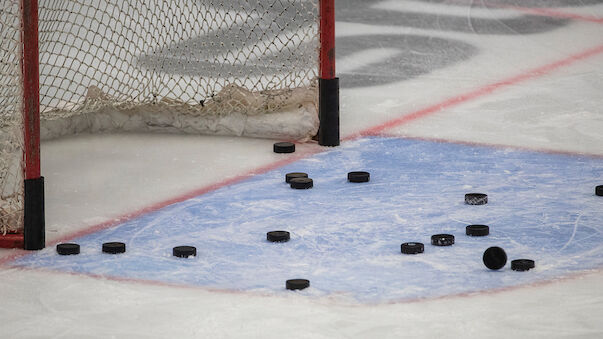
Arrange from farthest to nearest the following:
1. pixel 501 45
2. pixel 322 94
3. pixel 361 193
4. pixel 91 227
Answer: pixel 501 45
pixel 322 94
pixel 361 193
pixel 91 227

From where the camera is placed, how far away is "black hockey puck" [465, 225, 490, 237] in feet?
14.1

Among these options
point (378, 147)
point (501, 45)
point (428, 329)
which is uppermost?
point (501, 45)

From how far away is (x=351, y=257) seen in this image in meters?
4.13

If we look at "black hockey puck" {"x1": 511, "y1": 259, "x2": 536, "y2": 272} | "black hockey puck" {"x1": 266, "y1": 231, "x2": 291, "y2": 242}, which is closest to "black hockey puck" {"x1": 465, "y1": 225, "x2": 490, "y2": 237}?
"black hockey puck" {"x1": 511, "y1": 259, "x2": 536, "y2": 272}

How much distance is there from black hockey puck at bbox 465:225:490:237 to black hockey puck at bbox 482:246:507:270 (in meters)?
0.37

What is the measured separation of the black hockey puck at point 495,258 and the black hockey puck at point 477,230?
370 mm

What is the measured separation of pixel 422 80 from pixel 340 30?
1317mm

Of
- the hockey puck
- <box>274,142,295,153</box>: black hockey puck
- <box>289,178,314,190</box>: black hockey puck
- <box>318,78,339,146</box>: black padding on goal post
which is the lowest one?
the hockey puck

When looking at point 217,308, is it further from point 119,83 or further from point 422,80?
point 422,80

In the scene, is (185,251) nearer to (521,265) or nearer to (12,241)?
(12,241)

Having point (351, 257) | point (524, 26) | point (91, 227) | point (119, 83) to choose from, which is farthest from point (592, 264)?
point (524, 26)

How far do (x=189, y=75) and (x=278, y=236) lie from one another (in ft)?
6.73

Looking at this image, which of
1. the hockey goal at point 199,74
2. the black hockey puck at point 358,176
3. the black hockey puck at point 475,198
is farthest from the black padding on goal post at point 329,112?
the black hockey puck at point 475,198

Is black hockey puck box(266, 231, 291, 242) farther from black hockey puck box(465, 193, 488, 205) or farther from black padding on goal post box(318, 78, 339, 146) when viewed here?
black padding on goal post box(318, 78, 339, 146)
